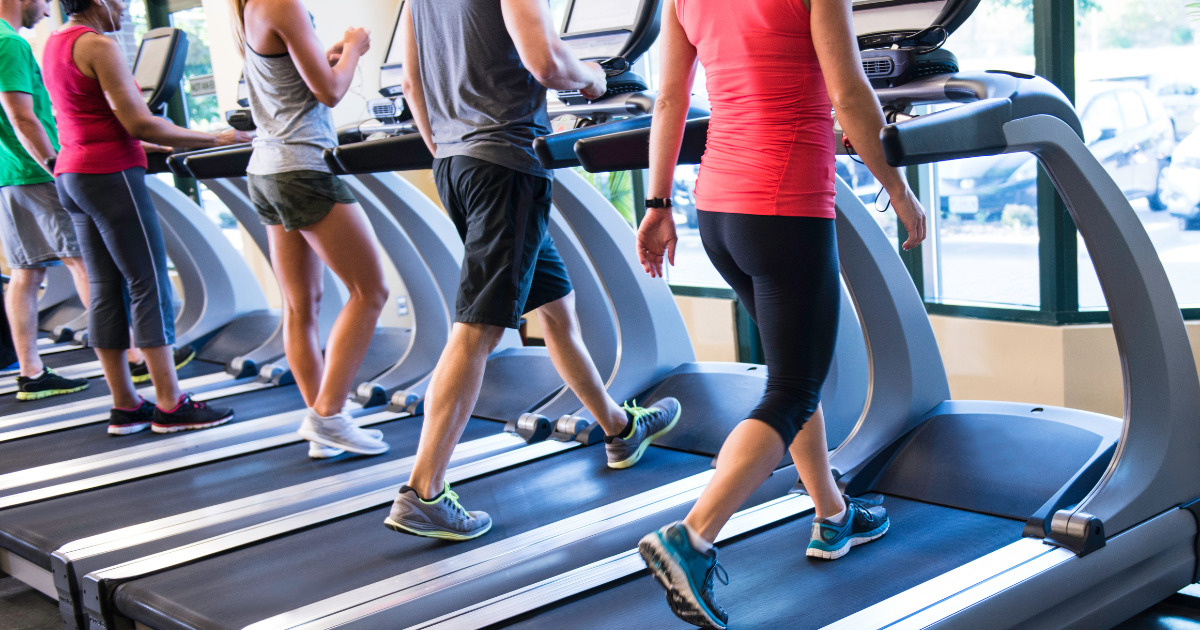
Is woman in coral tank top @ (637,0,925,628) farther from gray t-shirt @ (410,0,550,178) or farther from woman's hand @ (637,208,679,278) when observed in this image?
gray t-shirt @ (410,0,550,178)

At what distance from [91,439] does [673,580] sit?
2.84 meters

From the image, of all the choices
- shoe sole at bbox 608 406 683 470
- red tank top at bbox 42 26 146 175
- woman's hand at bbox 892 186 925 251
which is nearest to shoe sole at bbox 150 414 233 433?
red tank top at bbox 42 26 146 175

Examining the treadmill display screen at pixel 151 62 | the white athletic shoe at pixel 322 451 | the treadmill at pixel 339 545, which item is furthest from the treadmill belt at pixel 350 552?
the treadmill display screen at pixel 151 62

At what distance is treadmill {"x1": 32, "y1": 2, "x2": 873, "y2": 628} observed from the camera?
2129 millimetres

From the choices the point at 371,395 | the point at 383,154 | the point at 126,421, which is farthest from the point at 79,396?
the point at 383,154

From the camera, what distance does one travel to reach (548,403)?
10.8 feet

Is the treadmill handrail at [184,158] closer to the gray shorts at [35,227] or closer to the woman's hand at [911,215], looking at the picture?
the gray shorts at [35,227]

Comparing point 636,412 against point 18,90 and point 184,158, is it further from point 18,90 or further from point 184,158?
point 18,90

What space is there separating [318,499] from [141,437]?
4.03 ft

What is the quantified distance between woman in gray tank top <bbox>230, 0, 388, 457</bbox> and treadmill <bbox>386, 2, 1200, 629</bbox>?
3.37 ft

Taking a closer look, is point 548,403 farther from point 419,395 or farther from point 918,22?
point 918,22

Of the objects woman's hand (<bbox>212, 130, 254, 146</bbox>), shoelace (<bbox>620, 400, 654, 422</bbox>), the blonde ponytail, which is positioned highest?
the blonde ponytail

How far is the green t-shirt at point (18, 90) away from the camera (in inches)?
144

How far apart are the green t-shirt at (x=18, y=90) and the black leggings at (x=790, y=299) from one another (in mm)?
3140
